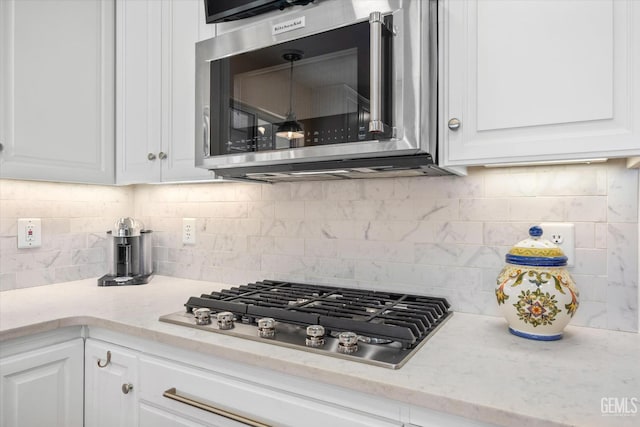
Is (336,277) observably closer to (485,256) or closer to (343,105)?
(485,256)

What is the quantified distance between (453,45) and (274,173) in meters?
0.64

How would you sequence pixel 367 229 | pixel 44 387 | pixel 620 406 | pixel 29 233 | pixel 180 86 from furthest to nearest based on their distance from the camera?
1. pixel 29 233
2. pixel 180 86
3. pixel 367 229
4. pixel 44 387
5. pixel 620 406

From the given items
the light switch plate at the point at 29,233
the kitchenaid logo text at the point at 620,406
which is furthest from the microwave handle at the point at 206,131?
the kitchenaid logo text at the point at 620,406

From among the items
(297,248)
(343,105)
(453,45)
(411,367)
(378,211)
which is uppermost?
(453,45)

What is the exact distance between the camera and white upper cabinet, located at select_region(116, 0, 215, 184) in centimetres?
155

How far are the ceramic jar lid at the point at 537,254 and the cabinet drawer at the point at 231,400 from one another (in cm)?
52

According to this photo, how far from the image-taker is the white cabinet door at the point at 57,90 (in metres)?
1.46

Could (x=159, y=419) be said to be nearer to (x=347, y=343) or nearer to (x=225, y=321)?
(x=225, y=321)

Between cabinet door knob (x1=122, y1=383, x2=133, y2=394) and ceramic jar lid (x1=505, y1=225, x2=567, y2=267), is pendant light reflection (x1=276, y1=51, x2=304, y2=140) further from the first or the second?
cabinet door knob (x1=122, y1=383, x2=133, y2=394)

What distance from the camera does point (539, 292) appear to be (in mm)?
987

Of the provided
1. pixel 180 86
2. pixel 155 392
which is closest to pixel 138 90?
pixel 180 86

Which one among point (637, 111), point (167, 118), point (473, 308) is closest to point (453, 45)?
point (637, 111)

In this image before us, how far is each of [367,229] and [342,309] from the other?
1.31ft

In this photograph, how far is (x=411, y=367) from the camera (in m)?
0.84
